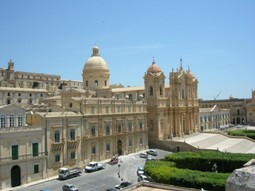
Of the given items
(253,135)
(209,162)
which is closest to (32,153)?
(209,162)

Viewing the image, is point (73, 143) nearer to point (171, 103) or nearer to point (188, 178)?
point (188, 178)

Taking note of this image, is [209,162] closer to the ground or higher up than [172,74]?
closer to the ground

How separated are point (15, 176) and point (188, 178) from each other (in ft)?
69.3

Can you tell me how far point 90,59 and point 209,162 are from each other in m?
36.7

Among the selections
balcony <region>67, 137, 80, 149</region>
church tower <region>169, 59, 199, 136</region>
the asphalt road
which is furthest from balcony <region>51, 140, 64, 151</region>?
church tower <region>169, 59, 199, 136</region>

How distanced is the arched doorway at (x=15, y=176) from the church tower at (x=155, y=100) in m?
33.1

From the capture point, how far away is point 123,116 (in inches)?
2159

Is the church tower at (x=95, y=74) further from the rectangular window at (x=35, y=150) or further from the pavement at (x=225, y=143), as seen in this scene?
the rectangular window at (x=35, y=150)

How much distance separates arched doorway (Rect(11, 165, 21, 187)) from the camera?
1423 inches

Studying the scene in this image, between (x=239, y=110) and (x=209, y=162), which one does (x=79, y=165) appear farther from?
(x=239, y=110)

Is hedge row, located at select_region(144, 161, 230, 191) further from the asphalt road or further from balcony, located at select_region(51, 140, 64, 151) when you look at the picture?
balcony, located at select_region(51, 140, 64, 151)

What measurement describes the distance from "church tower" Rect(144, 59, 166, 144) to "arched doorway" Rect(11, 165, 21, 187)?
33054 mm

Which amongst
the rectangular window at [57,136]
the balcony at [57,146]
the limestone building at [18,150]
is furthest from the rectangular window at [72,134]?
the limestone building at [18,150]

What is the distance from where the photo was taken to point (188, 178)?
31359 mm
